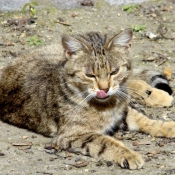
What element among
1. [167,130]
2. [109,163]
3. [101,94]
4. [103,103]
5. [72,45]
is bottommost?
[109,163]

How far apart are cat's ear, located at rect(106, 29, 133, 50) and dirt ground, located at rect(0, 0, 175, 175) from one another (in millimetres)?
943

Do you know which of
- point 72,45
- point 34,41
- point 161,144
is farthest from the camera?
point 34,41

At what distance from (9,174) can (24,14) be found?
3.76m

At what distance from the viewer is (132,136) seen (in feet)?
19.8

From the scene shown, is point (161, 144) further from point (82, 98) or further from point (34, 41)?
point (34, 41)

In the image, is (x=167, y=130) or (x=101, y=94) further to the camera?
(x=167, y=130)

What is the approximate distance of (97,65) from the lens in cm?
558

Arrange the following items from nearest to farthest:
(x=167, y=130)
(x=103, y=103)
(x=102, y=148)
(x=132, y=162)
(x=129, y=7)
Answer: (x=132, y=162) → (x=102, y=148) → (x=103, y=103) → (x=167, y=130) → (x=129, y=7)

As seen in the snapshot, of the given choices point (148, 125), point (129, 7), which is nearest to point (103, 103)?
point (148, 125)

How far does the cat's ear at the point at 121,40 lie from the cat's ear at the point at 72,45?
249 millimetres

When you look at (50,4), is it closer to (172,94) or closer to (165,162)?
(172,94)

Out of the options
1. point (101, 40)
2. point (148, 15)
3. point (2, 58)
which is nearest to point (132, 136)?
point (101, 40)

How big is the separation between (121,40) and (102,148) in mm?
1055

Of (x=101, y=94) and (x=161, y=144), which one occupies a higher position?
(x=101, y=94)
